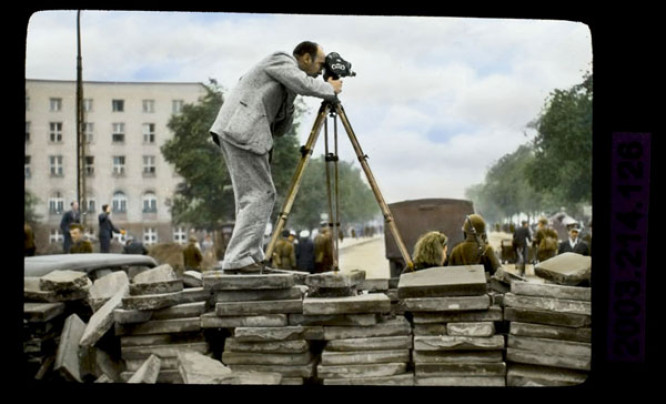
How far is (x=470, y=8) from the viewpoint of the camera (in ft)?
10.6

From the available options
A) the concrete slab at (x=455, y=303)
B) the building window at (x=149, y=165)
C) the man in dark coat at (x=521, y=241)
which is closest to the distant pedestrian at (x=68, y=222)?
the concrete slab at (x=455, y=303)

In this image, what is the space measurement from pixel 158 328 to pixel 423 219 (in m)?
7.88

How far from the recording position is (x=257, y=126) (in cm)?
397

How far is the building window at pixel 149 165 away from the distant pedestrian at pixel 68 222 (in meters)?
20.5

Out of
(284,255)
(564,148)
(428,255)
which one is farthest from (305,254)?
(564,148)

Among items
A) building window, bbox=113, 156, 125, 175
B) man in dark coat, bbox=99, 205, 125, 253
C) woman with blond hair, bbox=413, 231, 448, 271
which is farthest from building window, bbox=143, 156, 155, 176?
woman with blond hair, bbox=413, 231, 448, 271

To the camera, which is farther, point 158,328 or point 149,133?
point 149,133

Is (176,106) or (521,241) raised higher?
(176,106)

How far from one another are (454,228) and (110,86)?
24.1 metres

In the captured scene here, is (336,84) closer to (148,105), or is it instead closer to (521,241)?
(521,241)

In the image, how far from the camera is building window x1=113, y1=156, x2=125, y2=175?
99.0ft
